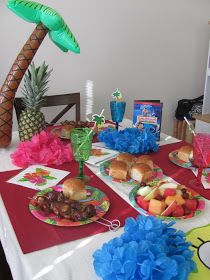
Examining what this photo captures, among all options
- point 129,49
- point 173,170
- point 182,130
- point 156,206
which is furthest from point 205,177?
point 182,130

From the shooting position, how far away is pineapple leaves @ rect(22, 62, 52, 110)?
4.26 feet

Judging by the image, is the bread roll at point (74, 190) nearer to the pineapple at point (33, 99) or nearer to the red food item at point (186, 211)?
the red food item at point (186, 211)

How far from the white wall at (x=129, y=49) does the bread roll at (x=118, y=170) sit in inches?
55.2

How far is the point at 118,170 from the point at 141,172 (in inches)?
3.1

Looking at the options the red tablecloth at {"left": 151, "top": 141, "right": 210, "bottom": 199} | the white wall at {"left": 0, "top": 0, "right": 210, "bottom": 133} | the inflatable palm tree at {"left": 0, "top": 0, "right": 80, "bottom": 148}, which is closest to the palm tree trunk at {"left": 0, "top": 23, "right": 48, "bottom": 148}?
the inflatable palm tree at {"left": 0, "top": 0, "right": 80, "bottom": 148}

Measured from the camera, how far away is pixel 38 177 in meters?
1.04

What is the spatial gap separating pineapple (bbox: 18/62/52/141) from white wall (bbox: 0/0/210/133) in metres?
0.92

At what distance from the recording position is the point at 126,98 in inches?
105

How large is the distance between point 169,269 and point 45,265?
→ 0.26m

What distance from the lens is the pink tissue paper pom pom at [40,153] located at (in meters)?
1.16

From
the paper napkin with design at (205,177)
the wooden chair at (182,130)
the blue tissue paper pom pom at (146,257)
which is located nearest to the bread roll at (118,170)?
the paper napkin with design at (205,177)

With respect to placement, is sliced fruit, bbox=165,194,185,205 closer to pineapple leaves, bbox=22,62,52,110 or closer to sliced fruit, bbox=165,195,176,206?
sliced fruit, bbox=165,195,176,206

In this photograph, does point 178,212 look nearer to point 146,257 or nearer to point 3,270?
point 146,257

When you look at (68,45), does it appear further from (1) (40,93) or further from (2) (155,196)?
(2) (155,196)
